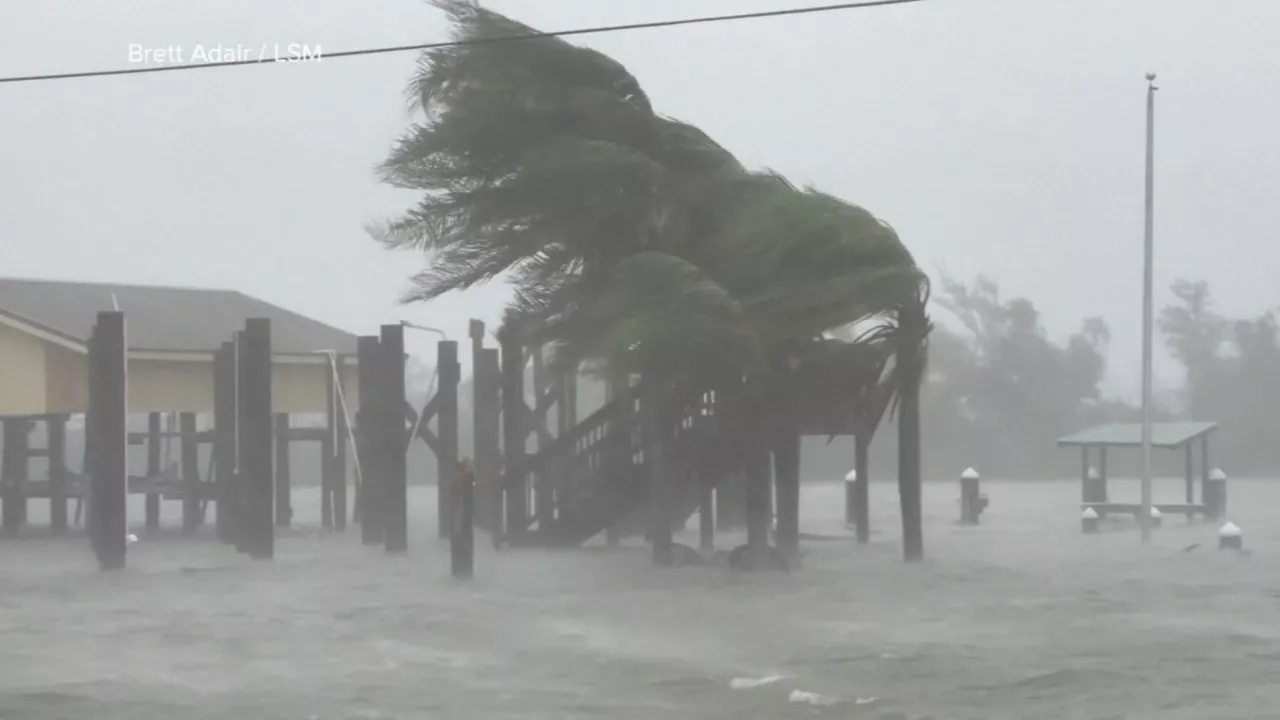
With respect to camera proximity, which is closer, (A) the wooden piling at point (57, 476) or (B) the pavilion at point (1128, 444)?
(B) the pavilion at point (1128, 444)

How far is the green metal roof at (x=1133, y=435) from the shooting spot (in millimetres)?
18969

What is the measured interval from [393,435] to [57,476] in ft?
22.4

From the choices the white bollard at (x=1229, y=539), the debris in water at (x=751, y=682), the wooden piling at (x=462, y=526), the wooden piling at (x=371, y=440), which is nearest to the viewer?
the debris in water at (x=751, y=682)

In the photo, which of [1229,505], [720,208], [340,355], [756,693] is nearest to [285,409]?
[340,355]

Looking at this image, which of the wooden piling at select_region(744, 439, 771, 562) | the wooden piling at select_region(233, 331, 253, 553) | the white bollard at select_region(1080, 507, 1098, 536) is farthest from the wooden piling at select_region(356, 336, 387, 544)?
the white bollard at select_region(1080, 507, 1098, 536)

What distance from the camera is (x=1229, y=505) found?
21031mm

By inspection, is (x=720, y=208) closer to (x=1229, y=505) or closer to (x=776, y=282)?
(x=776, y=282)

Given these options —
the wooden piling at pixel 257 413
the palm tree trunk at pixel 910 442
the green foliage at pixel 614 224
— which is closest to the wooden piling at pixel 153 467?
the wooden piling at pixel 257 413

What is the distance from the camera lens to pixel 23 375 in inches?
835

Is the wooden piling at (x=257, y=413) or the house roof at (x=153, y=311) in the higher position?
the house roof at (x=153, y=311)

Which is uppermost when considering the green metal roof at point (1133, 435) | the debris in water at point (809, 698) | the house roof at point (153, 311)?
the house roof at point (153, 311)

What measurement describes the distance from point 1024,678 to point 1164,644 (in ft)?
6.07

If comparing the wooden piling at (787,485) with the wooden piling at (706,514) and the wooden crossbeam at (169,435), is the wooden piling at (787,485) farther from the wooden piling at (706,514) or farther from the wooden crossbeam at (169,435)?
the wooden crossbeam at (169,435)

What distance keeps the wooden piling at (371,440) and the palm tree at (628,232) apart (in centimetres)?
195
